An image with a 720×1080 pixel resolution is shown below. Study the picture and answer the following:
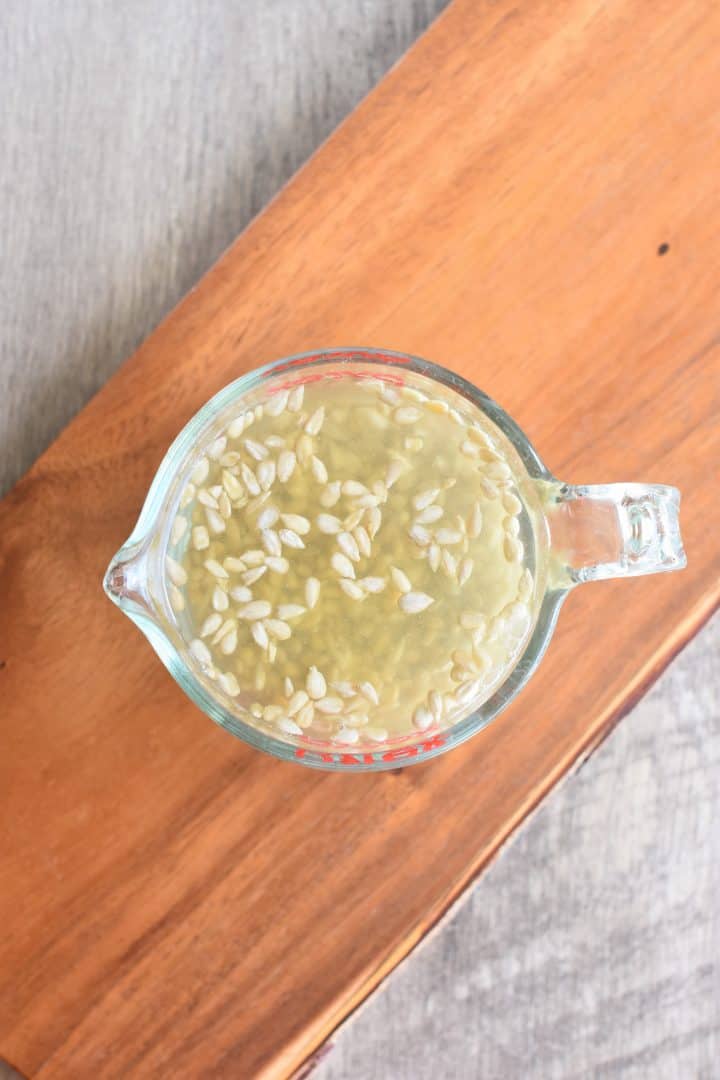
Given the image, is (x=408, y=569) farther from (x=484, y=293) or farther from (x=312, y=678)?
(x=484, y=293)

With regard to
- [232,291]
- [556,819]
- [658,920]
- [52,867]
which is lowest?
[658,920]

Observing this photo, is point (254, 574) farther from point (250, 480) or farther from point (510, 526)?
point (510, 526)

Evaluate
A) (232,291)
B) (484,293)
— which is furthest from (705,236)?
(232,291)

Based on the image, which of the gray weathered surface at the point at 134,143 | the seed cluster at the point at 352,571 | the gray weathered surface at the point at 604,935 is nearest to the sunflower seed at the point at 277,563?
the seed cluster at the point at 352,571

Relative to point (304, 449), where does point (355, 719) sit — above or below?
below

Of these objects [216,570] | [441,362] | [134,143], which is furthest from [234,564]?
[134,143]

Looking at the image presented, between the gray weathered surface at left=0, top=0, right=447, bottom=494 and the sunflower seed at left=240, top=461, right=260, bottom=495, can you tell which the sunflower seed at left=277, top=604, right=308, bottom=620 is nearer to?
the sunflower seed at left=240, top=461, right=260, bottom=495
